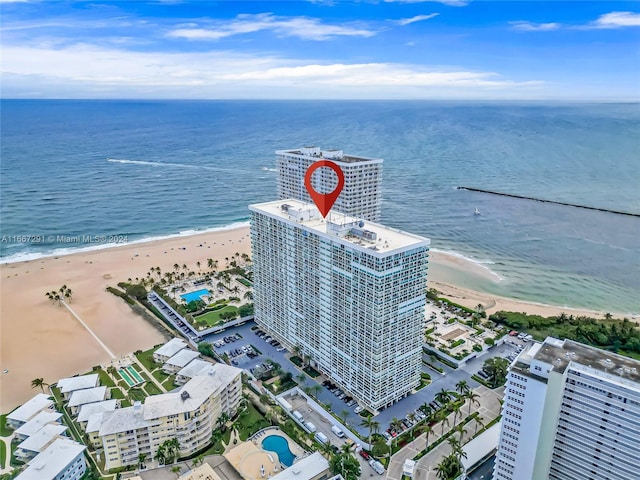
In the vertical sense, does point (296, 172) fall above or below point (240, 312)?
above

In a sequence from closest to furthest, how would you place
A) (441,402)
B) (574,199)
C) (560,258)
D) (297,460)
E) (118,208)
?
(297,460)
(441,402)
(560,258)
(118,208)
(574,199)

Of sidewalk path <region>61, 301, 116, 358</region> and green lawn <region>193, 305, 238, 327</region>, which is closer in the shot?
sidewalk path <region>61, 301, 116, 358</region>

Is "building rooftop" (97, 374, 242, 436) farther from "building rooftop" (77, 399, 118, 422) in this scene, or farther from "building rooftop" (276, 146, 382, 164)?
"building rooftop" (276, 146, 382, 164)

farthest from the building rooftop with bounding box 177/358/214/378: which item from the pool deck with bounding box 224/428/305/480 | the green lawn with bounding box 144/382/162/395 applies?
the pool deck with bounding box 224/428/305/480

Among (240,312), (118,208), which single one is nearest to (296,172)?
(240,312)

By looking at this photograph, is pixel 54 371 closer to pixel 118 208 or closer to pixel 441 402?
pixel 441 402

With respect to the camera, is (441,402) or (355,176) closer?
(441,402)

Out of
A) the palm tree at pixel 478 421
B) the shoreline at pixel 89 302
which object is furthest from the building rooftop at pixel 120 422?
the palm tree at pixel 478 421
